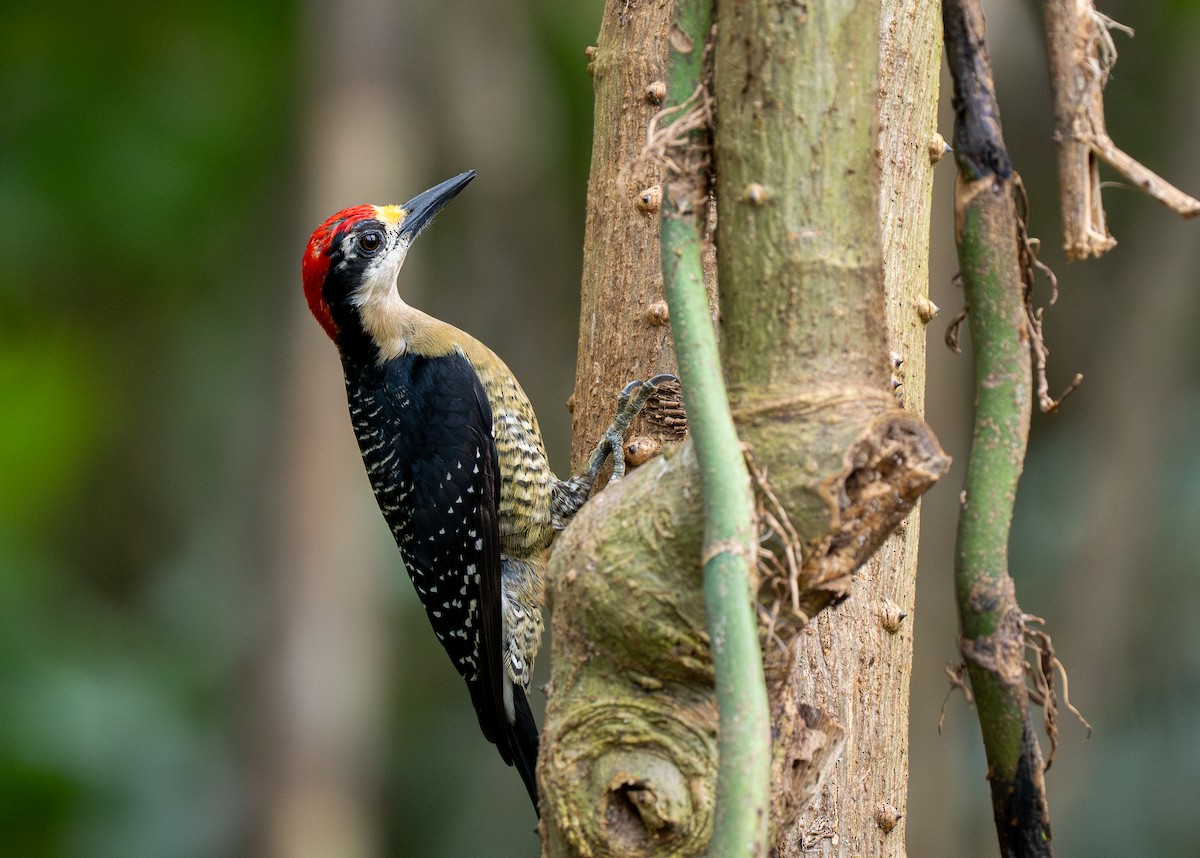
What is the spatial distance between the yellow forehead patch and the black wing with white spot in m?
0.39

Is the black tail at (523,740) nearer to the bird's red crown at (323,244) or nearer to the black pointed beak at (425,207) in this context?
the bird's red crown at (323,244)

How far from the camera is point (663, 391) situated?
224 centimetres

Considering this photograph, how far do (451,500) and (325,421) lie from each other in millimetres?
2259

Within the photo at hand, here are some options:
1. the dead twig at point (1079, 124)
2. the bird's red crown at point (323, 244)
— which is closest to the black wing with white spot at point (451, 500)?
the bird's red crown at point (323, 244)

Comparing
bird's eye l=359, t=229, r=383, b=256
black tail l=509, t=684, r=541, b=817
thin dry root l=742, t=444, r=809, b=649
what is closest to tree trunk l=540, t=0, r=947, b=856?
thin dry root l=742, t=444, r=809, b=649

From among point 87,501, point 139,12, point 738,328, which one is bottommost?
point 738,328

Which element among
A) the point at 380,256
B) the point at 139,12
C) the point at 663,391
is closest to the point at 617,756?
the point at 663,391

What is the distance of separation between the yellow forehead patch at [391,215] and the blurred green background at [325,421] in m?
1.83

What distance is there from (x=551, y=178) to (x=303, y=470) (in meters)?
2.43

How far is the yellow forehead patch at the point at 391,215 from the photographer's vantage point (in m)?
3.58

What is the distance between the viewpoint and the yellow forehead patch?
358 cm

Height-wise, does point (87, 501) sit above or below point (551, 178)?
below

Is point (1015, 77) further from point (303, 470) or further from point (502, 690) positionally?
point (502, 690)

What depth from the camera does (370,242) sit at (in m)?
3.53
